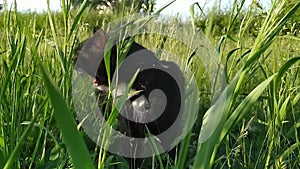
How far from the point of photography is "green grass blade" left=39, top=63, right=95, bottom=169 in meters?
0.35

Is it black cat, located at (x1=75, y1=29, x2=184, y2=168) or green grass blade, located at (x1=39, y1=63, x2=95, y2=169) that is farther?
black cat, located at (x1=75, y1=29, x2=184, y2=168)

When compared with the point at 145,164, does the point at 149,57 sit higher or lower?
higher

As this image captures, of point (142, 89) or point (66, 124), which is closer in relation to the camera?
point (66, 124)

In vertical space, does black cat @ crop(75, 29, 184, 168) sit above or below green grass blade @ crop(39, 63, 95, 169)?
below

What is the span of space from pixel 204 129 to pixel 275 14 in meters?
0.16

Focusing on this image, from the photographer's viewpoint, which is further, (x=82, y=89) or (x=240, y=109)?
(x=82, y=89)

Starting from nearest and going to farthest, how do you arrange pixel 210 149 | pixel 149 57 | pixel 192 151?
pixel 210 149, pixel 149 57, pixel 192 151

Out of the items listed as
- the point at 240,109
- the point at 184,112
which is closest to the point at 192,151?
the point at 184,112

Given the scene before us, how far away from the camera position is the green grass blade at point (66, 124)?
1.16 feet

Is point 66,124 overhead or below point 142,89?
overhead

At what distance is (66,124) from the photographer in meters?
0.37

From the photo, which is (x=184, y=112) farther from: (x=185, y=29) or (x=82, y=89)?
(x=82, y=89)

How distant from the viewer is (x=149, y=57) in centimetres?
123

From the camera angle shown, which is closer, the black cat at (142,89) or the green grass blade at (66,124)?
the green grass blade at (66,124)
